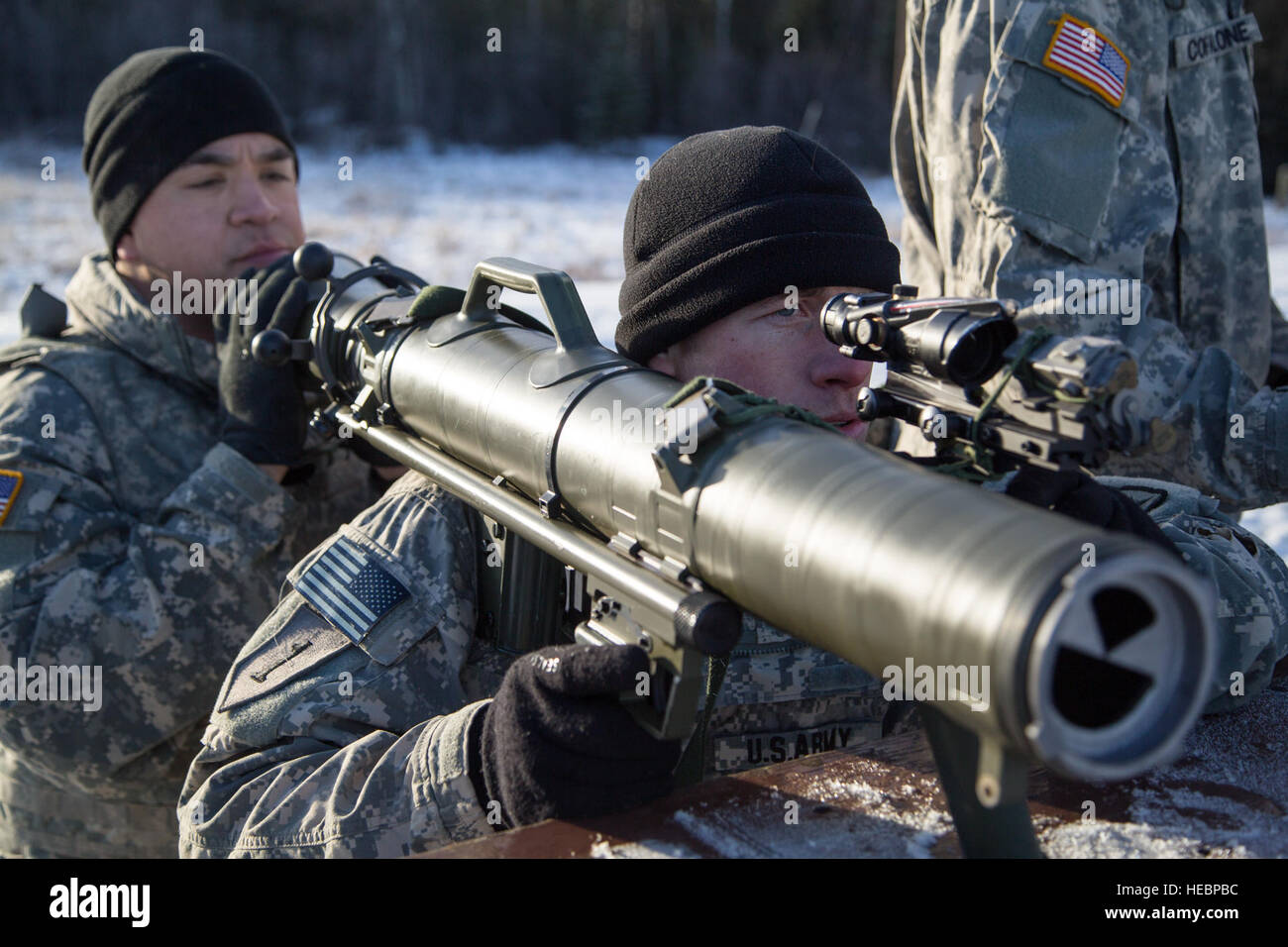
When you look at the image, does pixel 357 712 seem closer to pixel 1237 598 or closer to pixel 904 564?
pixel 904 564

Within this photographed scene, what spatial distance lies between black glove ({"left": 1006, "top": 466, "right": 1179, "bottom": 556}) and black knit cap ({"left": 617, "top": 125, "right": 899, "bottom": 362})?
90cm

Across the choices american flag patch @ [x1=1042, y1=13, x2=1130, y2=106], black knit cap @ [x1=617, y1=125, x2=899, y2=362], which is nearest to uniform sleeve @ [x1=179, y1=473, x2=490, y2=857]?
black knit cap @ [x1=617, y1=125, x2=899, y2=362]

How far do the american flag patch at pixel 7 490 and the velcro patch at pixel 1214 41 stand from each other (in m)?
3.12

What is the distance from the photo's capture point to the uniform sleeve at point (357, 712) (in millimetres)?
1824

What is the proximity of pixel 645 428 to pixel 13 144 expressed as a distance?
2627cm

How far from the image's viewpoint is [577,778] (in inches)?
63.4

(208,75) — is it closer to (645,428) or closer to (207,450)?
(207,450)

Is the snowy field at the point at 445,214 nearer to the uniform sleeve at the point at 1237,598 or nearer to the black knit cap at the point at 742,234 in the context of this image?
the uniform sleeve at the point at 1237,598

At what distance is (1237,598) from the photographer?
2021mm

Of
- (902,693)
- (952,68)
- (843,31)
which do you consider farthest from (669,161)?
(843,31)

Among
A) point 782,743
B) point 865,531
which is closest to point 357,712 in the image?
point 782,743

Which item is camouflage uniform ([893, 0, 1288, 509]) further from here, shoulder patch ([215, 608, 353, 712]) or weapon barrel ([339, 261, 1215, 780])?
shoulder patch ([215, 608, 353, 712])

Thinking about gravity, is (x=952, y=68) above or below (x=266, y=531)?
above

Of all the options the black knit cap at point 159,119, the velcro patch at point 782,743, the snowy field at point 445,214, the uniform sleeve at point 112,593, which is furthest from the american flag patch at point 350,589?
the snowy field at point 445,214
